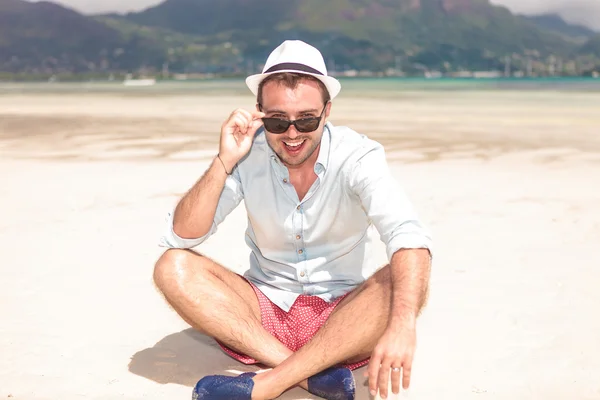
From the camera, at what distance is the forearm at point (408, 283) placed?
9.15 feet

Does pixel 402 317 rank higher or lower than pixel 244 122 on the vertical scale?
lower

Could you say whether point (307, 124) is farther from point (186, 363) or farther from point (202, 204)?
point (186, 363)

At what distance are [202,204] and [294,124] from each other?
573mm

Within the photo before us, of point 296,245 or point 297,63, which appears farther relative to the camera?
point 296,245

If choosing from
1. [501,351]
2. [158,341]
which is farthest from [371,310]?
[158,341]

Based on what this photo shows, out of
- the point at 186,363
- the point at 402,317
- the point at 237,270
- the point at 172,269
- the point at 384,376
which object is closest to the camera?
the point at 384,376

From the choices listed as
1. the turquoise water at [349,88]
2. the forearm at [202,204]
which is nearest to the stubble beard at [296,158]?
the forearm at [202,204]

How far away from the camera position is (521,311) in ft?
14.1

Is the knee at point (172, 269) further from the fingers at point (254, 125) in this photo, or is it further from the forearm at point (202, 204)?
the fingers at point (254, 125)

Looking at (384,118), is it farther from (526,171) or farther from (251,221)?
(251,221)

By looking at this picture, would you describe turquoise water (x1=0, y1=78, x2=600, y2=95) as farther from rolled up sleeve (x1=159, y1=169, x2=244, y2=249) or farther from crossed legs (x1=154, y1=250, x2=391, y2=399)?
crossed legs (x1=154, y1=250, x2=391, y2=399)

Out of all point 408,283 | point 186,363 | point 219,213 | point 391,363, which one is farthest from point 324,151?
point 186,363

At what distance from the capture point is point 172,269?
3.24 m

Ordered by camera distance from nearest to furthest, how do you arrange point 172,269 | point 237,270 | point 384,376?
point 384,376, point 172,269, point 237,270
